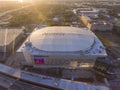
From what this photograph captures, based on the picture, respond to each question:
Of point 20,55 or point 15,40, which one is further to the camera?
point 15,40

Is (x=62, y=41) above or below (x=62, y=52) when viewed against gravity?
above

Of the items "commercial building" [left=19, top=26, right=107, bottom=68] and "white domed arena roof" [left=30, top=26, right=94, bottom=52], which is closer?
"commercial building" [left=19, top=26, right=107, bottom=68]

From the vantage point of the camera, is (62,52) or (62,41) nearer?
(62,52)

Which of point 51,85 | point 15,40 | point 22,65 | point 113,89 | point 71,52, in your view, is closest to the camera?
point 51,85

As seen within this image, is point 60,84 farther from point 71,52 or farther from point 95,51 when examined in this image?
point 95,51

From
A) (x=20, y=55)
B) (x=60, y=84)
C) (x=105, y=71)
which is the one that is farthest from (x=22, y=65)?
(x=105, y=71)

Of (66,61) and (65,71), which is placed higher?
(66,61)

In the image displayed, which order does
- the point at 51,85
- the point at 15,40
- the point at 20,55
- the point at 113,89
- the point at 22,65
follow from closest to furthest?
1. the point at 51,85
2. the point at 113,89
3. the point at 22,65
4. the point at 20,55
5. the point at 15,40

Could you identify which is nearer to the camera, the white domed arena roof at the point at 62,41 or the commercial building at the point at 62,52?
the commercial building at the point at 62,52
